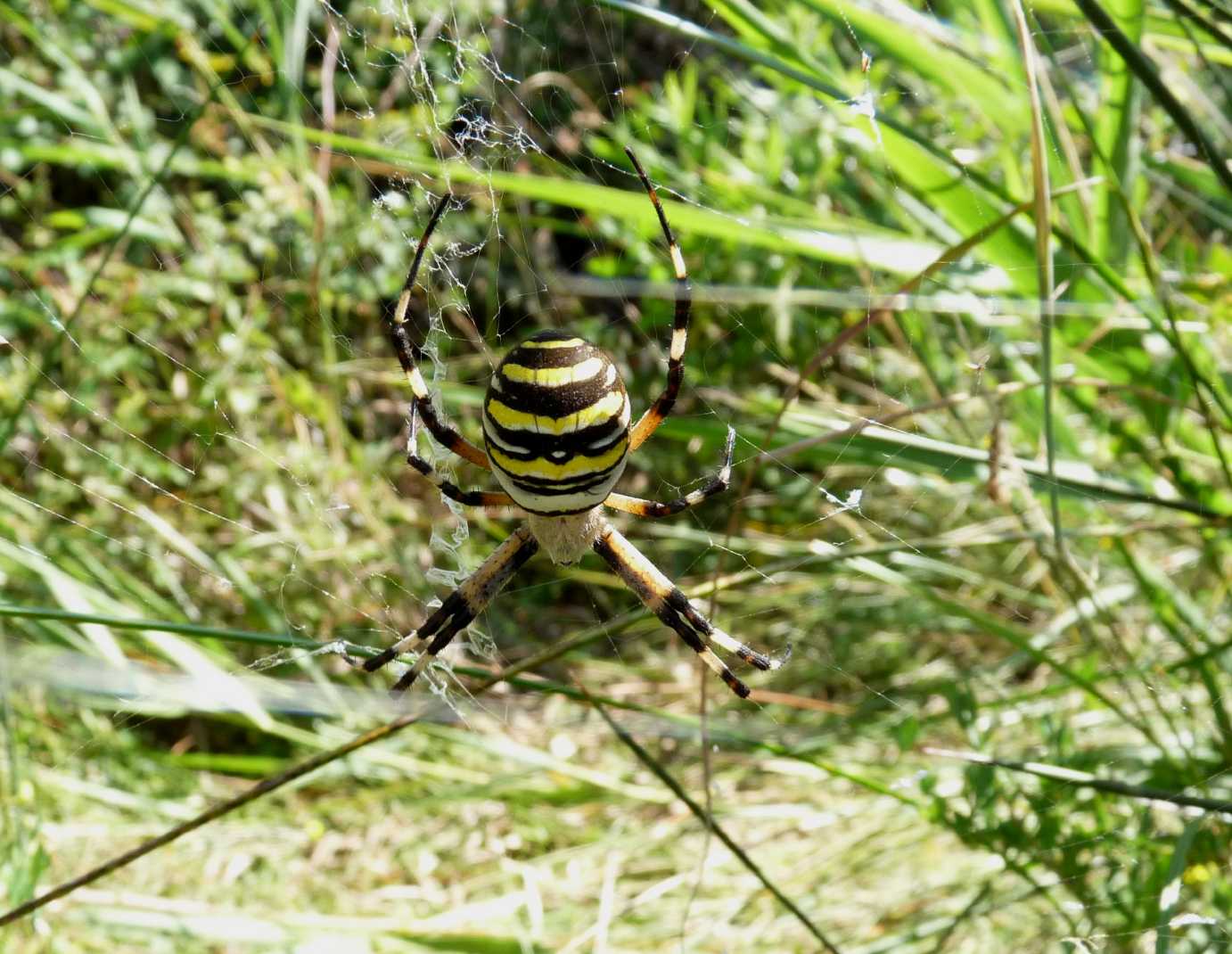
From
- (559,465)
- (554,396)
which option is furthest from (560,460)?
(554,396)

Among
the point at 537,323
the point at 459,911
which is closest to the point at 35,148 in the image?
the point at 537,323

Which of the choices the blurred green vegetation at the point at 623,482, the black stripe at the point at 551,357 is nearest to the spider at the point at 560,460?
the black stripe at the point at 551,357

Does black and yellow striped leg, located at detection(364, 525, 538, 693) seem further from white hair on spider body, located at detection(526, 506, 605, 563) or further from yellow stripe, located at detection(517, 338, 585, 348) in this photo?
yellow stripe, located at detection(517, 338, 585, 348)

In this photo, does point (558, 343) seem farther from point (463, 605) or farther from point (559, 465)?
point (463, 605)

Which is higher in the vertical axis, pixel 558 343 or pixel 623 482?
pixel 623 482

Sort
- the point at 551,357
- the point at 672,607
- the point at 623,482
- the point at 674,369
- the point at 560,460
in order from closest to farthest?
the point at 551,357, the point at 560,460, the point at 674,369, the point at 672,607, the point at 623,482

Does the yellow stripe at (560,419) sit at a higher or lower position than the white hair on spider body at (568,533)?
lower

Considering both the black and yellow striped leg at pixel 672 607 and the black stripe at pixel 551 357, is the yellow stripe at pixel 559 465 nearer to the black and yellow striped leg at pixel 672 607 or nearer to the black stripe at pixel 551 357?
the black stripe at pixel 551 357
